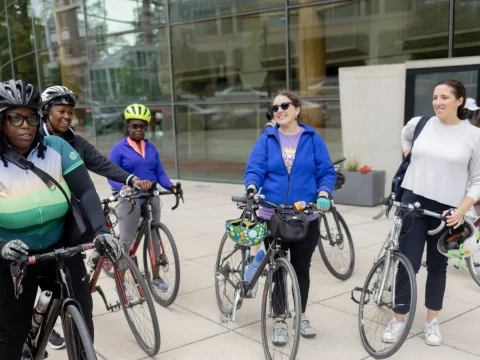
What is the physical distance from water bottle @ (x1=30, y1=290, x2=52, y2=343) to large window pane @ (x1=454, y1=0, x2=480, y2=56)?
8399 mm

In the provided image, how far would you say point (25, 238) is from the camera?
268cm

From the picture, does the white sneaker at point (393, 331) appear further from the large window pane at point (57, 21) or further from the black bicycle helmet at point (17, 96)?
the large window pane at point (57, 21)

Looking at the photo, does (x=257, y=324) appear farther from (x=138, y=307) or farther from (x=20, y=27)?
(x=20, y=27)

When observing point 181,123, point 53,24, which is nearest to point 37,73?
point 53,24

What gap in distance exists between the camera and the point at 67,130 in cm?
392

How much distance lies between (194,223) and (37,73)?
44.0 ft

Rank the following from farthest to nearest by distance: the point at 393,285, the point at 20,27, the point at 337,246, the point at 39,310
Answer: the point at 20,27 → the point at 337,246 → the point at 393,285 → the point at 39,310

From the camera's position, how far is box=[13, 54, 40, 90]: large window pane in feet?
62.6

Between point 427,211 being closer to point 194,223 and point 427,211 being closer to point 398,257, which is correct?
point 398,257

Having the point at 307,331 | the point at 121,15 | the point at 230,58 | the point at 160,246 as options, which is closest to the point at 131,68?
the point at 121,15

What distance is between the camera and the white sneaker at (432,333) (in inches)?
151

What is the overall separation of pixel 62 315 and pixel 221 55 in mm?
10424

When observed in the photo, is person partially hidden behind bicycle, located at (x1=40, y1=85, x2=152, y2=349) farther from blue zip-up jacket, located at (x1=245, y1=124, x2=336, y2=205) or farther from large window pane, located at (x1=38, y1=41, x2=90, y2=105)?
large window pane, located at (x1=38, y1=41, x2=90, y2=105)

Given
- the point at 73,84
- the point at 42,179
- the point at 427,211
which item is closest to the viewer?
the point at 42,179
